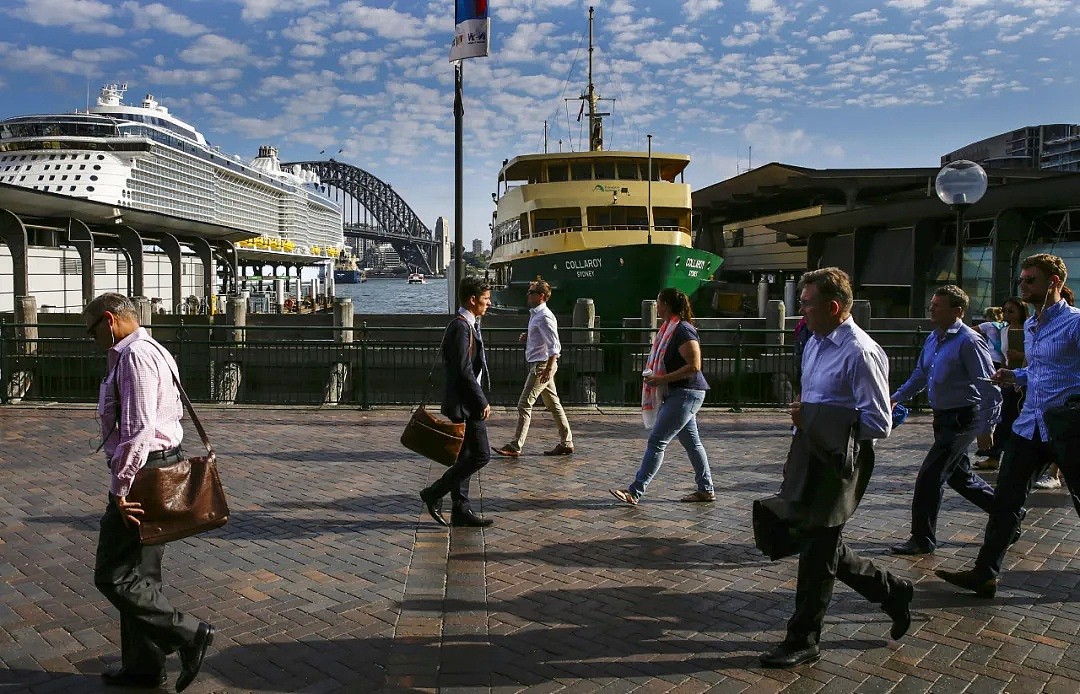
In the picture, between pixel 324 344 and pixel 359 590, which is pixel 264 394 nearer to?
pixel 324 344

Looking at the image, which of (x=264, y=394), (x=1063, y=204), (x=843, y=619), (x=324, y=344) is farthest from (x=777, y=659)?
(x=1063, y=204)

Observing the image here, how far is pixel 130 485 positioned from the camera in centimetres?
339

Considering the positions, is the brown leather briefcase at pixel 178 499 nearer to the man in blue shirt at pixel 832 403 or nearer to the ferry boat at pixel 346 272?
the man in blue shirt at pixel 832 403

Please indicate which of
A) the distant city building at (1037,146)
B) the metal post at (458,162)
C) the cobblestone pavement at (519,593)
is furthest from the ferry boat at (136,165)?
the distant city building at (1037,146)

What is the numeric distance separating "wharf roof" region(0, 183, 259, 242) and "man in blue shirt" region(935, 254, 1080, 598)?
20206mm

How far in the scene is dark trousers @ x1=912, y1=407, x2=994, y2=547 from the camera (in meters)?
5.30

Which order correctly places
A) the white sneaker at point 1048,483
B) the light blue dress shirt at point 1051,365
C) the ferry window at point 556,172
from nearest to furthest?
the light blue dress shirt at point 1051,365, the white sneaker at point 1048,483, the ferry window at point 556,172

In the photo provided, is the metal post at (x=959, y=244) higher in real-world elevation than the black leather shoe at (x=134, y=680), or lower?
higher

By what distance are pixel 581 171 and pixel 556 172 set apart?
90 cm

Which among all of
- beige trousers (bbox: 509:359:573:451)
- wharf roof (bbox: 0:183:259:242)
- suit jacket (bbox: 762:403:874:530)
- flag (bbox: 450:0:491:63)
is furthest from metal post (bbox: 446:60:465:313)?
wharf roof (bbox: 0:183:259:242)

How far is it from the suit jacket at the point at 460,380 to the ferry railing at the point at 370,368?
6.05m

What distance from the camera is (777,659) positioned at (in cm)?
379

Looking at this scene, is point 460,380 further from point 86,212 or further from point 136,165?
point 136,165

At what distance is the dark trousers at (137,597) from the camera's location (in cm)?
343
